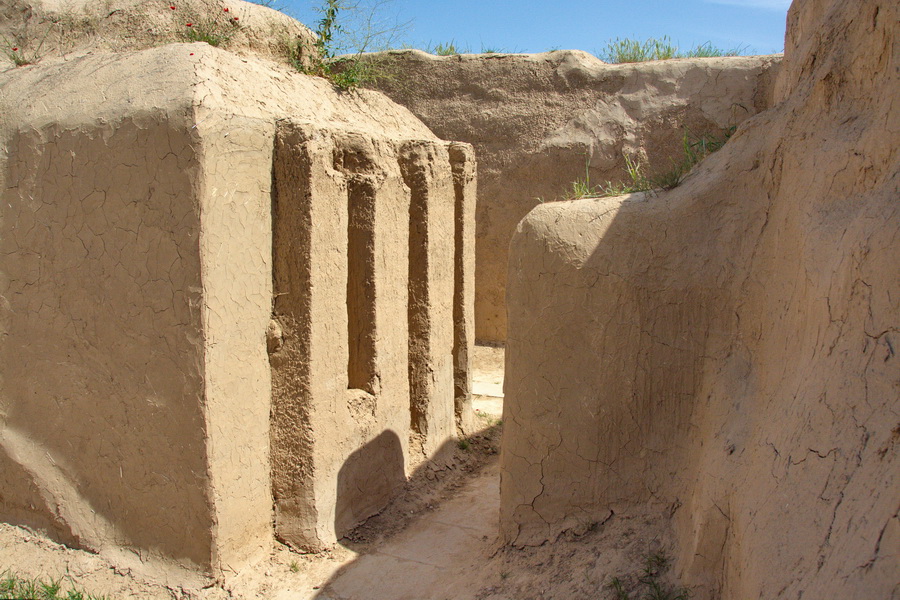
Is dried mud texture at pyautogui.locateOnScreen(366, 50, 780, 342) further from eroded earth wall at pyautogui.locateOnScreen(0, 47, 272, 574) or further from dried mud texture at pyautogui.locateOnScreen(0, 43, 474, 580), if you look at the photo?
eroded earth wall at pyautogui.locateOnScreen(0, 47, 272, 574)

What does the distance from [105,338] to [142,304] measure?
1.02ft

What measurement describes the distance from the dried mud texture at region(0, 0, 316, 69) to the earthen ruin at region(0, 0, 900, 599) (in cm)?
2

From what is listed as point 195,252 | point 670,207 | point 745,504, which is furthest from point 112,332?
point 745,504

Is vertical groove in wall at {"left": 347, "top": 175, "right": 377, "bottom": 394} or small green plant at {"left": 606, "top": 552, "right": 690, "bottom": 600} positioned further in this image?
vertical groove in wall at {"left": 347, "top": 175, "right": 377, "bottom": 394}

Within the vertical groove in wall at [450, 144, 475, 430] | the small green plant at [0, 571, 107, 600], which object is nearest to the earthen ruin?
the small green plant at [0, 571, 107, 600]

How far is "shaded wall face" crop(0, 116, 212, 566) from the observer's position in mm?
3443

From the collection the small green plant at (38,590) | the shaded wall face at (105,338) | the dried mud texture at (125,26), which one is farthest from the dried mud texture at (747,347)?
the dried mud texture at (125,26)

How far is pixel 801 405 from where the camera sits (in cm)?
230

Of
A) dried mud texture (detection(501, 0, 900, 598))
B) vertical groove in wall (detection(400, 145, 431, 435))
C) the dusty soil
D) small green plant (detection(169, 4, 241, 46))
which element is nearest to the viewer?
dried mud texture (detection(501, 0, 900, 598))

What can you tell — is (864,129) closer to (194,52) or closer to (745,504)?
(745,504)

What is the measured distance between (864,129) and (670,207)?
0.89 metres

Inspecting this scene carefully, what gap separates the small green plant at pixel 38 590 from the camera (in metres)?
3.50

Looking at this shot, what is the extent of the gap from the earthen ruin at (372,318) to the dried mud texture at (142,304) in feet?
0.05

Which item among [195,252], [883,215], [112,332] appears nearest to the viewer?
[883,215]
